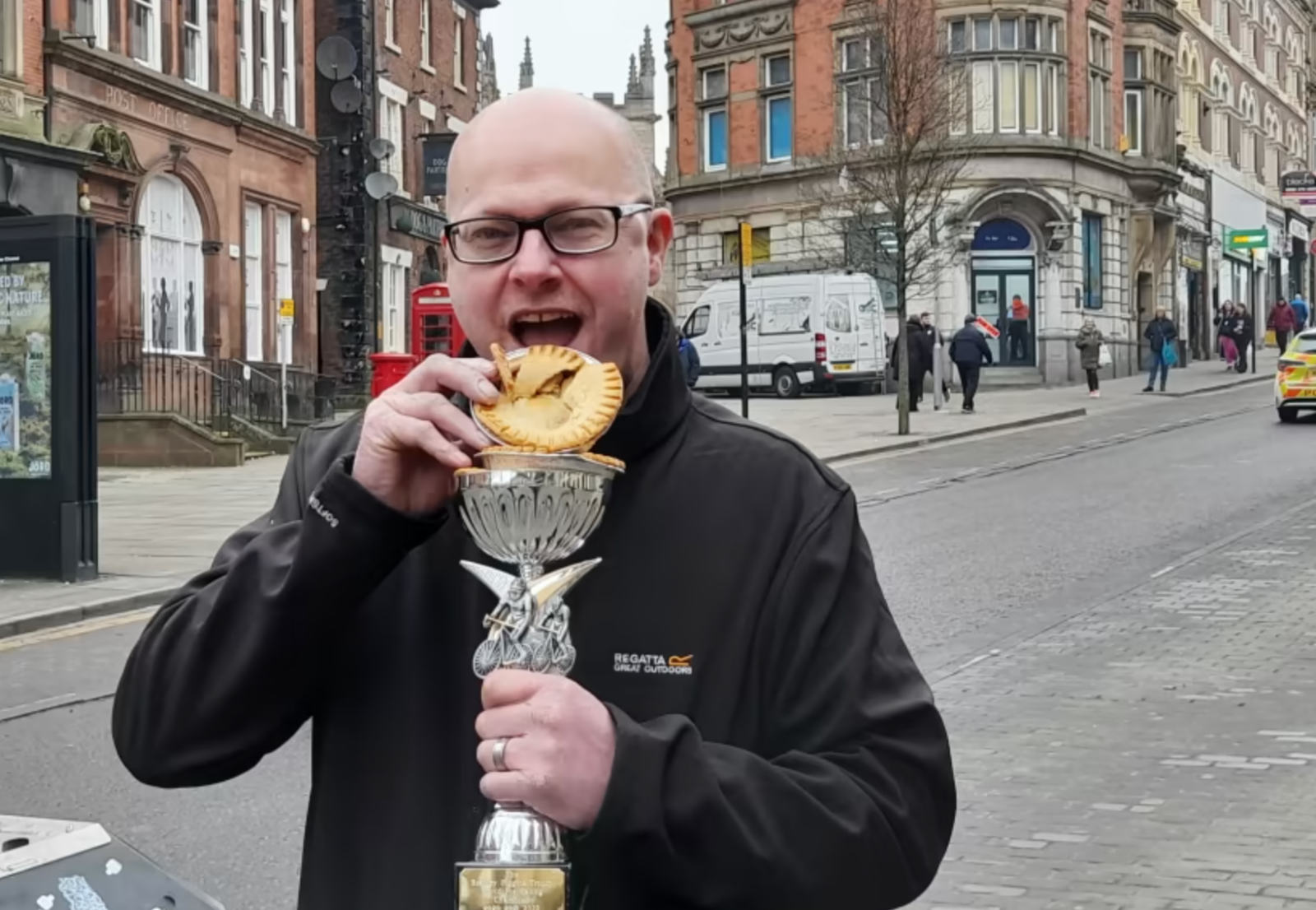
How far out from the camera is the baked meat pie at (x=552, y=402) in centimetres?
193

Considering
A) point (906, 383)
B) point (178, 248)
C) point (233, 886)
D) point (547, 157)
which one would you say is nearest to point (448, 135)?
point (178, 248)

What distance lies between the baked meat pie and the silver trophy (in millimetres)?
41

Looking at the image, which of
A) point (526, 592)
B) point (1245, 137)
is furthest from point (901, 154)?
point (1245, 137)

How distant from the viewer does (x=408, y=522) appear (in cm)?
205

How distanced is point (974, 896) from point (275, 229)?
29.8 meters

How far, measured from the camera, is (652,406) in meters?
2.20

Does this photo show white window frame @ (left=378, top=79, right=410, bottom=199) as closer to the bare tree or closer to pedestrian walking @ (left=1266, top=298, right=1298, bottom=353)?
the bare tree

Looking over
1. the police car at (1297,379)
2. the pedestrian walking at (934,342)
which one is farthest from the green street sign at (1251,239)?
the police car at (1297,379)

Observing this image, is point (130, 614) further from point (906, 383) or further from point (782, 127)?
point (782, 127)

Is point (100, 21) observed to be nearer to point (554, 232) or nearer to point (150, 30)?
point (150, 30)

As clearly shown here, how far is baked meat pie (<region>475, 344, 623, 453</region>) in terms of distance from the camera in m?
1.93

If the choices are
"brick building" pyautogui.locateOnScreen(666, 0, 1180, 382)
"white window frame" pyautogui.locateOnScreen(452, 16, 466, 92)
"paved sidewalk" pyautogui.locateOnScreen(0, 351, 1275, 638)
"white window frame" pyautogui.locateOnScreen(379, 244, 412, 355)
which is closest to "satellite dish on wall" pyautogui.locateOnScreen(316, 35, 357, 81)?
"white window frame" pyautogui.locateOnScreen(379, 244, 412, 355)

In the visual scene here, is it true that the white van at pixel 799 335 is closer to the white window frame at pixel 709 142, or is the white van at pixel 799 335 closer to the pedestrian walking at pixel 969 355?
the pedestrian walking at pixel 969 355

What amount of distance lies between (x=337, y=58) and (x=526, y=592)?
38.8 metres
